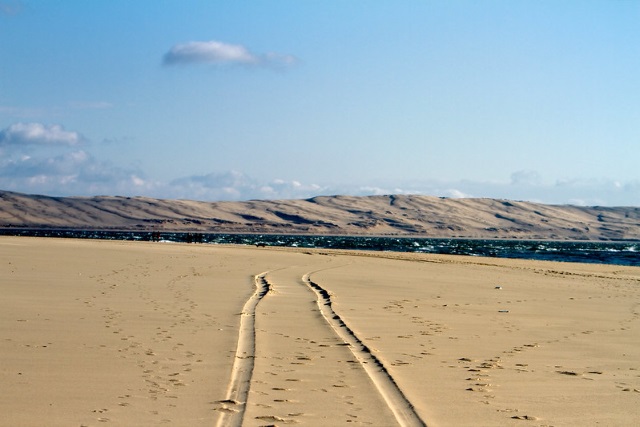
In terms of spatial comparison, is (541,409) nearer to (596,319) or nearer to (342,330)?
(342,330)

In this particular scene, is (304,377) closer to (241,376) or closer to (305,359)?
(241,376)

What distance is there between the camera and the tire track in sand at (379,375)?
6.07 metres

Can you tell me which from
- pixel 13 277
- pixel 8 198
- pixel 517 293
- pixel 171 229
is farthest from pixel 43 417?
pixel 8 198

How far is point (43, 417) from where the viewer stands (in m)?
5.77

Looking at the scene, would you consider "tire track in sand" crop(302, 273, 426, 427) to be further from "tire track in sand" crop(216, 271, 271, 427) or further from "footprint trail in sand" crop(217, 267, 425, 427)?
"tire track in sand" crop(216, 271, 271, 427)

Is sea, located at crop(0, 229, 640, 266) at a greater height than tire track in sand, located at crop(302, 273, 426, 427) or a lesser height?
greater

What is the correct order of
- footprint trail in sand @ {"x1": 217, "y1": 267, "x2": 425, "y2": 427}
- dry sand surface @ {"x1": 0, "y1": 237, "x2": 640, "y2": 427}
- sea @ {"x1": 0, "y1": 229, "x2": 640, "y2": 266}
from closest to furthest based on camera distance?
footprint trail in sand @ {"x1": 217, "y1": 267, "x2": 425, "y2": 427} < dry sand surface @ {"x1": 0, "y1": 237, "x2": 640, "y2": 427} < sea @ {"x1": 0, "y1": 229, "x2": 640, "y2": 266}

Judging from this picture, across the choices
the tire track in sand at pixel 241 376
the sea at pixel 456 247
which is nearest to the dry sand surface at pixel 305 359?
the tire track in sand at pixel 241 376

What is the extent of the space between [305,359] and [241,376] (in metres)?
1.20

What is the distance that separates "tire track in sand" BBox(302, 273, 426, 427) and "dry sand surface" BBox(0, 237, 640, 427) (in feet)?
0.09

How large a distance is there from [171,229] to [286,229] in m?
27.9

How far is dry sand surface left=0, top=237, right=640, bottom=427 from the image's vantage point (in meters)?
6.18

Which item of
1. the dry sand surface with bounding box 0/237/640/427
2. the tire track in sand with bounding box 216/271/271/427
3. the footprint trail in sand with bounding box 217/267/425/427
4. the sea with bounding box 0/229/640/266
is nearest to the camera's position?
the tire track in sand with bounding box 216/271/271/427

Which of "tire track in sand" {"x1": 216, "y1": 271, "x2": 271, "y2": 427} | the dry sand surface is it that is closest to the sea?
the dry sand surface
